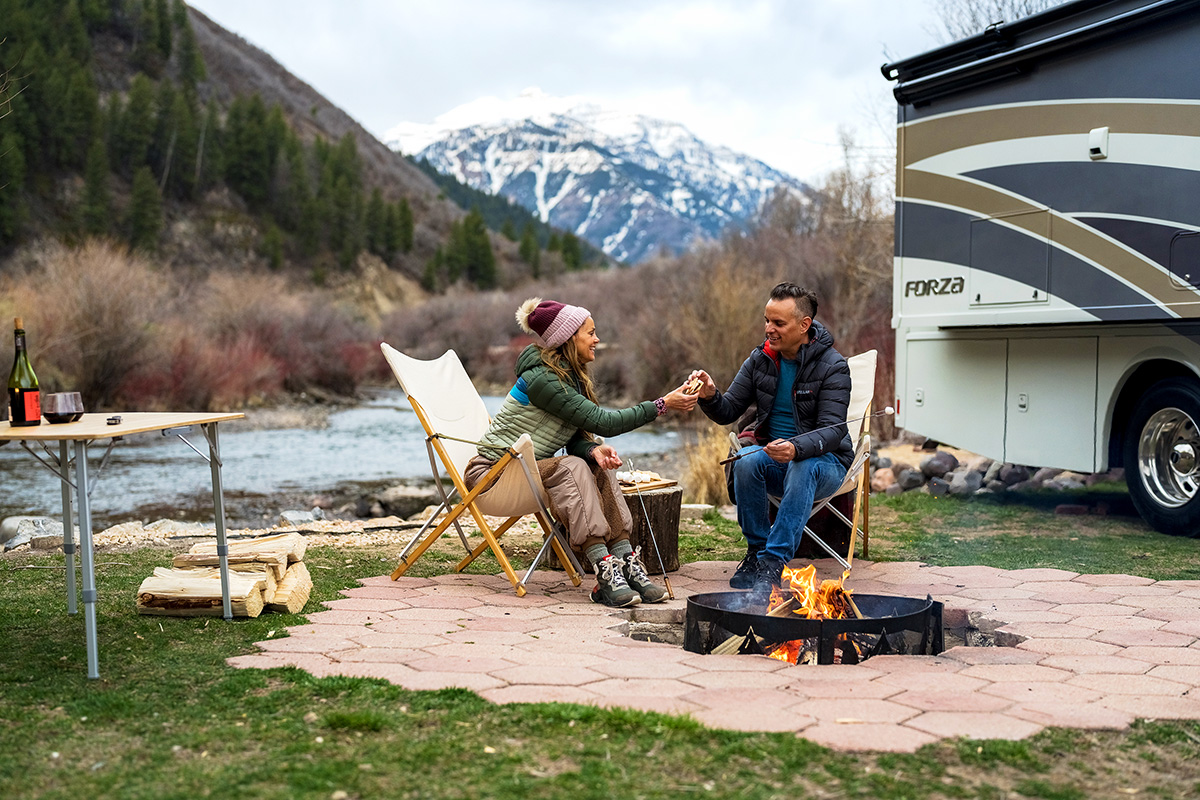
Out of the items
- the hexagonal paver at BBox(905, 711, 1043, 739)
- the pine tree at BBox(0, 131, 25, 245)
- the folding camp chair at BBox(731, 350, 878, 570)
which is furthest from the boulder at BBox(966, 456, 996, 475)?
the pine tree at BBox(0, 131, 25, 245)

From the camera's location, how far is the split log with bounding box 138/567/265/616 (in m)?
3.64

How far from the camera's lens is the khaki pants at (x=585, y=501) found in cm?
403

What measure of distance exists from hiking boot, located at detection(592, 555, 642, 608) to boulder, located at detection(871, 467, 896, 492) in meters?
4.52

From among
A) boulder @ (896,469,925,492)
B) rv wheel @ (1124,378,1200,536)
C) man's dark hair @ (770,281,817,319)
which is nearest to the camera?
man's dark hair @ (770,281,817,319)

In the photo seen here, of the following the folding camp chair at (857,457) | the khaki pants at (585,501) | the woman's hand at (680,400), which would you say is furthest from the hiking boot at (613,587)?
the folding camp chair at (857,457)

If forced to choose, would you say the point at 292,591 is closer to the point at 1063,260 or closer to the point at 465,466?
the point at 465,466

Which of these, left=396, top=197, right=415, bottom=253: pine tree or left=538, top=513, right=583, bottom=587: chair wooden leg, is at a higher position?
left=396, top=197, right=415, bottom=253: pine tree

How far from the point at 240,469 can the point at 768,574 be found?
33.8 feet

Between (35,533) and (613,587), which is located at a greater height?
(613,587)

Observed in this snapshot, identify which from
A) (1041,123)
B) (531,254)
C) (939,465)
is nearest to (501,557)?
(1041,123)

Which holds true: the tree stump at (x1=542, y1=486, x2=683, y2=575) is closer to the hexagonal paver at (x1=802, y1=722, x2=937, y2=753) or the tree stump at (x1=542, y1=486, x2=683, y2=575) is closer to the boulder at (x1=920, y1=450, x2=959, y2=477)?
the hexagonal paver at (x1=802, y1=722, x2=937, y2=753)

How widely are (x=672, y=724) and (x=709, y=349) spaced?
45.0ft

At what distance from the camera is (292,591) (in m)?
3.79

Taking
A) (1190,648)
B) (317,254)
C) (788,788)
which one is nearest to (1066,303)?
(1190,648)
